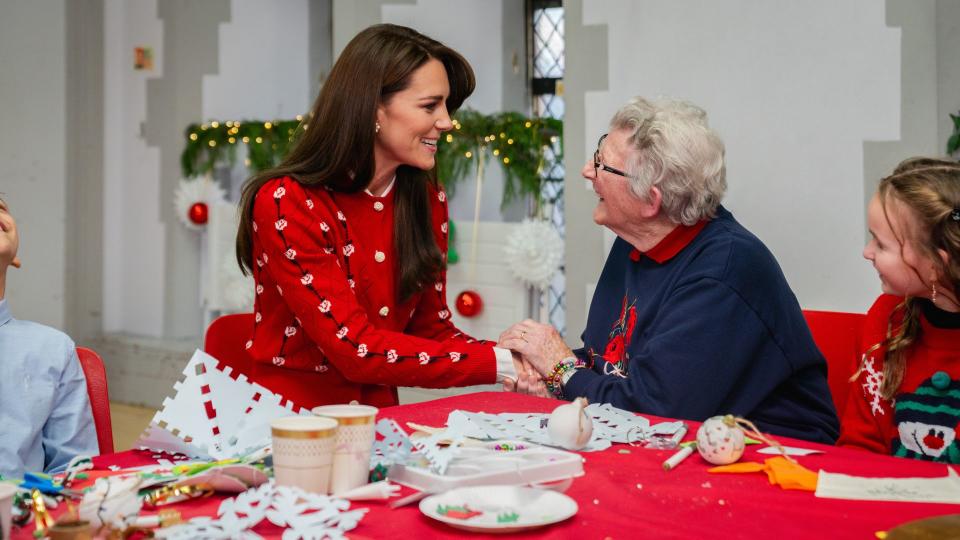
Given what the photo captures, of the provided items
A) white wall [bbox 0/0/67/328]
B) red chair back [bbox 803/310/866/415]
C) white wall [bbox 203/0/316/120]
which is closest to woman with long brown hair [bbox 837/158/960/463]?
red chair back [bbox 803/310/866/415]

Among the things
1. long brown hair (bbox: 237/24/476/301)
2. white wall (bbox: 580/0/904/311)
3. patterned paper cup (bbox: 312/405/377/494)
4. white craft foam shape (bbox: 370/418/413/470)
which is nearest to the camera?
patterned paper cup (bbox: 312/405/377/494)

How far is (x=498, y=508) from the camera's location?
1357 mm

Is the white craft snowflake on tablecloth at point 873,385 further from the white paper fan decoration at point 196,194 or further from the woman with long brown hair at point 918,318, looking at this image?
the white paper fan decoration at point 196,194

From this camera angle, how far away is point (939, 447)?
1.95 metres

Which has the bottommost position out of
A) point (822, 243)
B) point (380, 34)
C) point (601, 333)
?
point (601, 333)

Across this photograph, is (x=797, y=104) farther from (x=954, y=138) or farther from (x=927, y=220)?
(x=927, y=220)

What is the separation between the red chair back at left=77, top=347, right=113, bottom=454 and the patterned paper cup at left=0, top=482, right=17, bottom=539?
0.79 metres

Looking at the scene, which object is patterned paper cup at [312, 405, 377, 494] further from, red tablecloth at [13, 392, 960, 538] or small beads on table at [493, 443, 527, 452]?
small beads on table at [493, 443, 527, 452]

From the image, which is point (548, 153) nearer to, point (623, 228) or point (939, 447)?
point (623, 228)

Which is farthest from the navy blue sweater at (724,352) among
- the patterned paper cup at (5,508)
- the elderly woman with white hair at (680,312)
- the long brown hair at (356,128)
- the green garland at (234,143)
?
the green garland at (234,143)

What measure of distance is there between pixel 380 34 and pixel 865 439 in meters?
1.39

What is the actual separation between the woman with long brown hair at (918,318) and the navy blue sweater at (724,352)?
14 centimetres

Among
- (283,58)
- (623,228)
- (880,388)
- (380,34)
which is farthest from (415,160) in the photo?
(283,58)

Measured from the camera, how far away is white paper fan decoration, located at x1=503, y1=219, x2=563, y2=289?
437 centimetres
